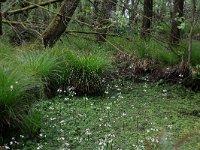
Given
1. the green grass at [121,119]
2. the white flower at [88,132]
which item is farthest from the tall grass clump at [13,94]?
the white flower at [88,132]

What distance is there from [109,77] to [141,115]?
191cm

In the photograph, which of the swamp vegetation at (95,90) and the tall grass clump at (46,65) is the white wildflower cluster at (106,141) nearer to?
the swamp vegetation at (95,90)

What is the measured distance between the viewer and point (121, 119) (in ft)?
16.5

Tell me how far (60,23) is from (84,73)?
1310 millimetres

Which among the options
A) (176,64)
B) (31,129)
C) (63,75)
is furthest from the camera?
(176,64)

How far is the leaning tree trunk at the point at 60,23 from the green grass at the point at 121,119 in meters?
1.44

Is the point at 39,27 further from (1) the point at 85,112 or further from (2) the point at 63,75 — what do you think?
(1) the point at 85,112

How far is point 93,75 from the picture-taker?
20.5 feet

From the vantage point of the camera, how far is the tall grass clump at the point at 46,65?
5797 mm

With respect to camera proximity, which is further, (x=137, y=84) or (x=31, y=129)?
(x=137, y=84)

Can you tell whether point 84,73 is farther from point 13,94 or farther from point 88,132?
point 13,94

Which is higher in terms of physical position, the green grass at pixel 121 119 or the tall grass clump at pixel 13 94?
the tall grass clump at pixel 13 94

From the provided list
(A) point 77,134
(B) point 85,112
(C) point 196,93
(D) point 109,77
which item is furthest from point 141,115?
(D) point 109,77

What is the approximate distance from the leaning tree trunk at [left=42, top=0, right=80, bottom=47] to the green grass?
144 cm
